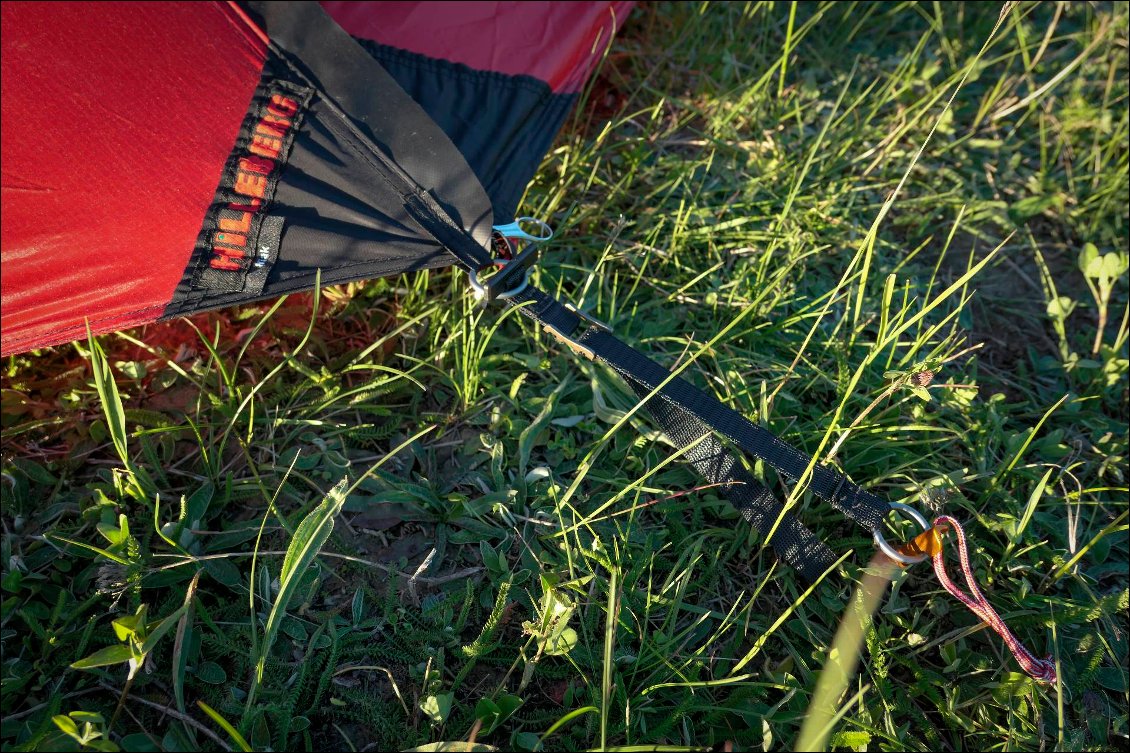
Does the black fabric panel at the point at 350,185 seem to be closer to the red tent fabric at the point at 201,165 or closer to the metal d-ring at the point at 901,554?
the red tent fabric at the point at 201,165

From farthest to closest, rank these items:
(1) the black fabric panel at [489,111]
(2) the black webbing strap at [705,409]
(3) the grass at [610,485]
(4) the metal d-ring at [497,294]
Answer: (1) the black fabric panel at [489,111], (4) the metal d-ring at [497,294], (2) the black webbing strap at [705,409], (3) the grass at [610,485]

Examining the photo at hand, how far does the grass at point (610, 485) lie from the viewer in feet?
3.17

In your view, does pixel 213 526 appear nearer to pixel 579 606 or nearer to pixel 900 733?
pixel 579 606

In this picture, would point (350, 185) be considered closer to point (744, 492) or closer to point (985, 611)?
point (744, 492)

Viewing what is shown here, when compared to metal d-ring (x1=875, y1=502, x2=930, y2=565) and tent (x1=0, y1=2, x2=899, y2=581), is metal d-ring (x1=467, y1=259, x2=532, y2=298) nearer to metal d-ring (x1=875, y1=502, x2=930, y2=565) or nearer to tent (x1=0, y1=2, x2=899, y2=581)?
tent (x1=0, y1=2, x2=899, y2=581)

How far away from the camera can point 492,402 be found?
1257 millimetres

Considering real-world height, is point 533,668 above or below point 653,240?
below

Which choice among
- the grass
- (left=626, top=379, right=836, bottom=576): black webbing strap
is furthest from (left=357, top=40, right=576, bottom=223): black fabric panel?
(left=626, top=379, right=836, bottom=576): black webbing strap

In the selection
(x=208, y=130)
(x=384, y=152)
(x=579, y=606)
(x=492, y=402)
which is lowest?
(x=579, y=606)

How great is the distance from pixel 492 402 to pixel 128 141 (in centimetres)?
65

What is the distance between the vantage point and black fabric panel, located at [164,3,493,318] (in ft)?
3.84

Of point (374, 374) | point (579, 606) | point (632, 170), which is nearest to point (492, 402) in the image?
point (374, 374)

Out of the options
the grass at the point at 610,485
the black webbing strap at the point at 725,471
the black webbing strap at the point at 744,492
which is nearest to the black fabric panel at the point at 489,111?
the grass at the point at 610,485

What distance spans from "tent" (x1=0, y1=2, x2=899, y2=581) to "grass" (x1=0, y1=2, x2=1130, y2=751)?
0.09 metres
